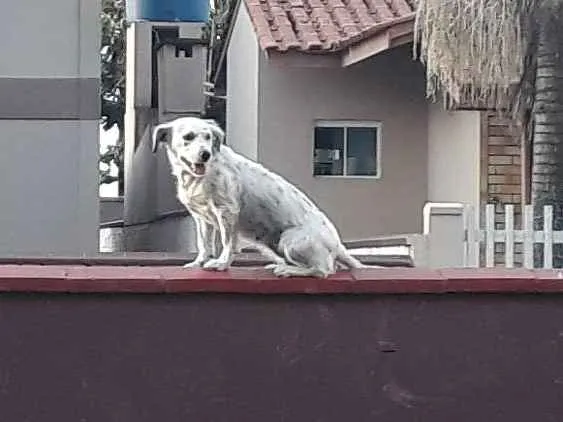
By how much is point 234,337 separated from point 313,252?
46 centimetres

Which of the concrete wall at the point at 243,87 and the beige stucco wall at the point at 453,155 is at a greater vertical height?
the concrete wall at the point at 243,87

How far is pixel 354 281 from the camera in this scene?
5.29 metres

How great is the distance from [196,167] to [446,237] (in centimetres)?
508

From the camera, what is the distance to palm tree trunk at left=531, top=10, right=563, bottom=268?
1094 centimetres

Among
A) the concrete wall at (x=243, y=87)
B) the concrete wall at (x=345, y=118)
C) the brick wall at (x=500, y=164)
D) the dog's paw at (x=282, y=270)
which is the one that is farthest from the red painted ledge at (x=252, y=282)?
the concrete wall at (x=243, y=87)

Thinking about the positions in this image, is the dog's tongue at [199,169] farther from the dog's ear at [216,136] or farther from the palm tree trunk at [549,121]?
the palm tree trunk at [549,121]

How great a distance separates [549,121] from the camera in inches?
433

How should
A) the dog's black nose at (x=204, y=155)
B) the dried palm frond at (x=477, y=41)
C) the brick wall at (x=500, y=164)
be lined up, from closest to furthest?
1. the dog's black nose at (x=204, y=155)
2. the dried palm frond at (x=477, y=41)
3. the brick wall at (x=500, y=164)

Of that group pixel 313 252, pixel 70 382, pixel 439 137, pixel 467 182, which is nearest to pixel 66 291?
pixel 70 382

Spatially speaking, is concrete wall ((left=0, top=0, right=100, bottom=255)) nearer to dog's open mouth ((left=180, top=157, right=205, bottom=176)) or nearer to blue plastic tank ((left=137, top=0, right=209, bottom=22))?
blue plastic tank ((left=137, top=0, right=209, bottom=22))

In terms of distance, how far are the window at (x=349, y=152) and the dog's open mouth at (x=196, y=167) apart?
11.3 metres

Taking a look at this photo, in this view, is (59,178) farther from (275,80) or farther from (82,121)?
(275,80)

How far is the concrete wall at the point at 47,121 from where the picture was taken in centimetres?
1079

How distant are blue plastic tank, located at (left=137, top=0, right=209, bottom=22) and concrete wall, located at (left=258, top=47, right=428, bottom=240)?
1.14 meters
